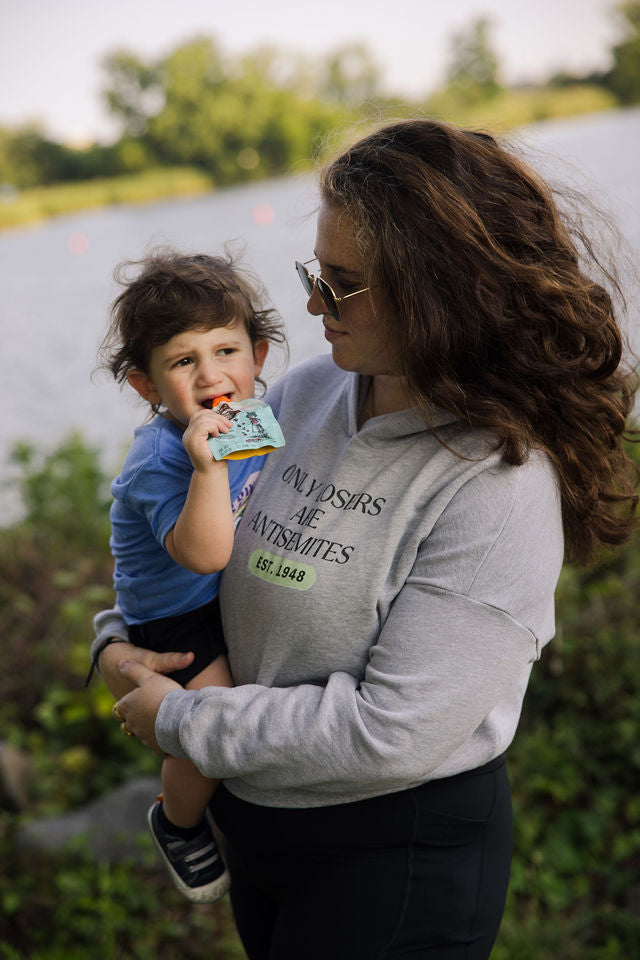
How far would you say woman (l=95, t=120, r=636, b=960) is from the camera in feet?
4.12

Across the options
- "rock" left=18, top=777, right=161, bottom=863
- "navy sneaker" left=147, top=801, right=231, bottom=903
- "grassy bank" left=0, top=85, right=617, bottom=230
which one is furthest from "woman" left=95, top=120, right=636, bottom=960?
"grassy bank" left=0, top=85, right=617, bottom=230

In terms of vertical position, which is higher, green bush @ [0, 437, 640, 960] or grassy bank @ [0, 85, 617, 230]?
grassy bank @ [0, 85, 617, 230]

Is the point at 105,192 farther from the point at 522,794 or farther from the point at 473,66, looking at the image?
the point at 522,794

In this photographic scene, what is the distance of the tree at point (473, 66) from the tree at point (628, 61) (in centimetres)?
250

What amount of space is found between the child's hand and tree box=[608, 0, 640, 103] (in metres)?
7.62

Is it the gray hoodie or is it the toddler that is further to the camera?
the toddler

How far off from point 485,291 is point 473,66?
35.6ft

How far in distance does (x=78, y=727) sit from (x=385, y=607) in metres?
2.90

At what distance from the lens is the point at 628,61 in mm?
7648

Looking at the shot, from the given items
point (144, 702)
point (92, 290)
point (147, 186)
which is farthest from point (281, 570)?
point (147, 186)

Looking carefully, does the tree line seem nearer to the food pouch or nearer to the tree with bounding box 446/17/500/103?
the tree with bounding box 446/17/500/103

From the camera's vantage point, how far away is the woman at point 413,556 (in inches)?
49.4

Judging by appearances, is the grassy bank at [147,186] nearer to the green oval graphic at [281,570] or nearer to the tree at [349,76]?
the tree at [349,76]

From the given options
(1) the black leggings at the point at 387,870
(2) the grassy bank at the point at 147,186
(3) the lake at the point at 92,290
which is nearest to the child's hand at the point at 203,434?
(1) the black leggings at the point at 387,870
